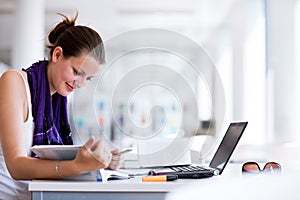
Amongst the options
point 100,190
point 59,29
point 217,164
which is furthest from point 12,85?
point 217,164

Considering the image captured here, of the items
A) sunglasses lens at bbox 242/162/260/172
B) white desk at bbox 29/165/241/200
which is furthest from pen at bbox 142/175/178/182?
sunglasses lens at bbox 242/162/260/172

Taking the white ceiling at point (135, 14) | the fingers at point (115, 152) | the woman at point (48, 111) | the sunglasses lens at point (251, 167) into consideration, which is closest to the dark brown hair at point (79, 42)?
the woman at point (48, 111)

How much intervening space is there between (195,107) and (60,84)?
0.40 m

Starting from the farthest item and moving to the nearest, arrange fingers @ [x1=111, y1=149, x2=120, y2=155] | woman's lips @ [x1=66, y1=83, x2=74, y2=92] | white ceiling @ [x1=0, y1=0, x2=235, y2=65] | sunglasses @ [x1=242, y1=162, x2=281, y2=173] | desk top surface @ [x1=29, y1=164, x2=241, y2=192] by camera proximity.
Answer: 1. white ceiling @ [x1=0, y1=0, x2=235, y2=65]
2. woman's lips @ [x1=66, y1=83, x2=74, y2=92]
3. sunglasses @ [x1=242, y1=162, x2=281, y2=173]
4. fingers @ [x1=111, y1=149, x2=120, y2=155]
5. desk top surface @ [x1=29, y1=164, x2=241, y2=192]

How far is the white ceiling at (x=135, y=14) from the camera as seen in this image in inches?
191

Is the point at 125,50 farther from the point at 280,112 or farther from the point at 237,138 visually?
the point at 280,112

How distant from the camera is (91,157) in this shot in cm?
109

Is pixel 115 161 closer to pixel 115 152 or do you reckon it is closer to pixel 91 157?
pixel 115 152

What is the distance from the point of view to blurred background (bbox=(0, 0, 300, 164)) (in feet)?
10.8

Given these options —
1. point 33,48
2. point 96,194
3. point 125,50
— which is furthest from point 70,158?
point 33,48

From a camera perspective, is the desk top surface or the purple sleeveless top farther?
the purple sleeveless top

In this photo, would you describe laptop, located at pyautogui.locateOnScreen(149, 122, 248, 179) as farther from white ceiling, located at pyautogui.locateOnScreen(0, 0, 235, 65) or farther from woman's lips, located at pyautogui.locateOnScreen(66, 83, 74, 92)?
white ceiling, located at pyautogui.locateOnScreen(0, 0, 235, 65)

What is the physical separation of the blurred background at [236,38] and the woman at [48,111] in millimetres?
713

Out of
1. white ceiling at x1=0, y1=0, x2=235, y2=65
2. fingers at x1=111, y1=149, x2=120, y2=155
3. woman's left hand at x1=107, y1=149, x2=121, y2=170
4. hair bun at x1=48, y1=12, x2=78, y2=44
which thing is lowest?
woman's left hand at x1=107, y1=149, x2=121, y2=170
